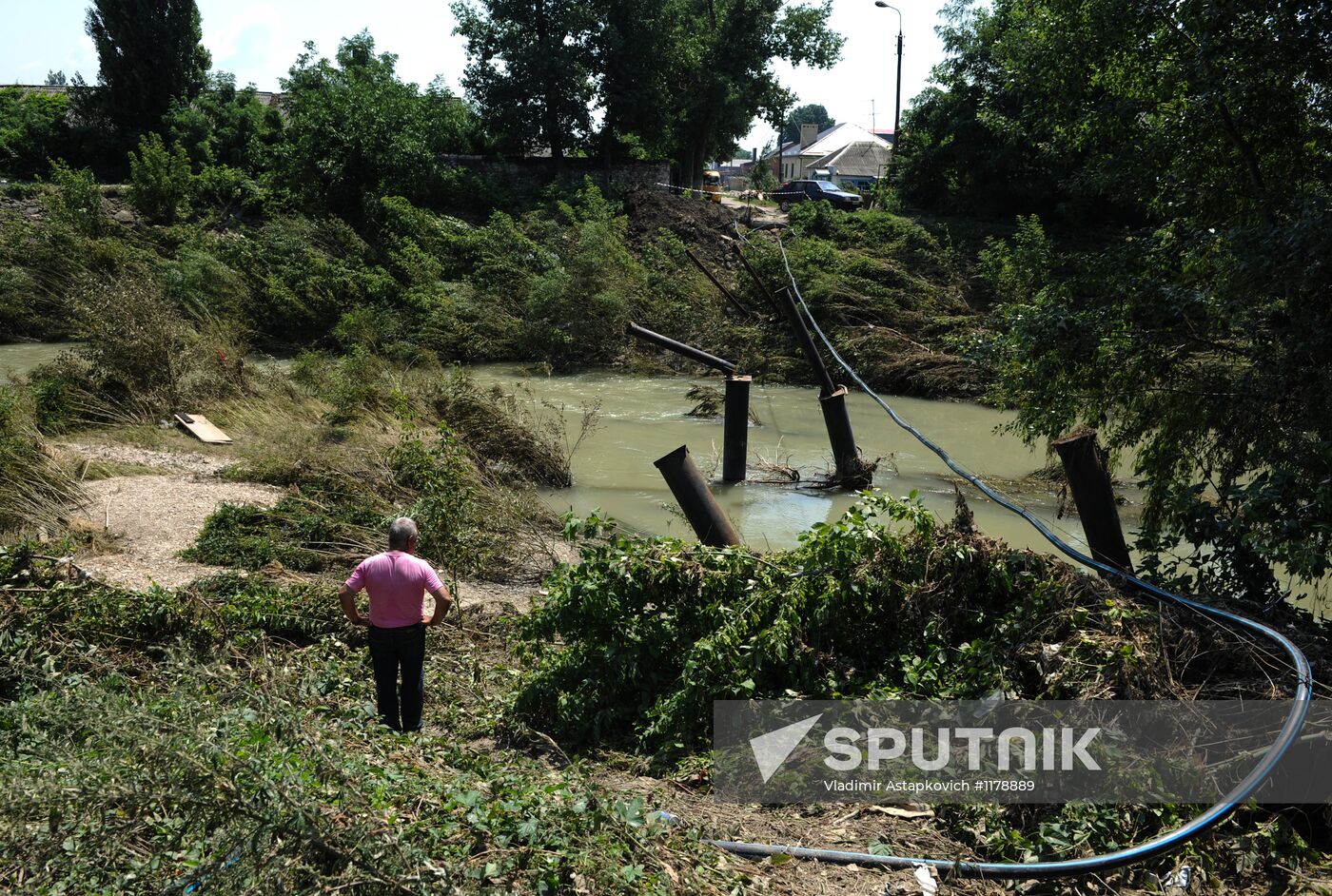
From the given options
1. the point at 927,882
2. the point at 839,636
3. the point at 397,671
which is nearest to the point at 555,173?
the point at 397,671

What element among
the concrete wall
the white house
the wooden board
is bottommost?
the wooden board

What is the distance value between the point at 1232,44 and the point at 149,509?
36.8 ft

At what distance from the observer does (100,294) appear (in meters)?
14.8

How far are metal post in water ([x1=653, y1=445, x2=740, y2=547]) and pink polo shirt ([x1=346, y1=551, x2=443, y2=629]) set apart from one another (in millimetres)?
2936

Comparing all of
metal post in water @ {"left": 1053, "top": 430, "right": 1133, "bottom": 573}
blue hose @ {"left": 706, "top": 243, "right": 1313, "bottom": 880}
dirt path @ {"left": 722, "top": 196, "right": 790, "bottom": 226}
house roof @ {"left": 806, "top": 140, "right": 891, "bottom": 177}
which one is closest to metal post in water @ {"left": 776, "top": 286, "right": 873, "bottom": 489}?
metal post in water @ {"left": 1053, "top": 430, "right": 1133, "bottom": 573}

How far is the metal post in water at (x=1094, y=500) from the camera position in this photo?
269 inches

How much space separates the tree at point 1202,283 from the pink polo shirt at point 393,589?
4802 millimetres

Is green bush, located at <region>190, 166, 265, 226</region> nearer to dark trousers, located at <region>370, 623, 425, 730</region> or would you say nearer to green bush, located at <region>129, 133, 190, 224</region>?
green bush, located at <region>129, 133, 190, 224</region>

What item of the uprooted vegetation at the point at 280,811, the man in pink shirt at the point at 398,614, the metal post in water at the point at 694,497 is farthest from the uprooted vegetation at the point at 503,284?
the uprooted vegetation at the point at 280,811

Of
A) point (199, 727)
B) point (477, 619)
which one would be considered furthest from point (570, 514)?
point (199, 727)

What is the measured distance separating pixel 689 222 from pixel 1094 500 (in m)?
24.4

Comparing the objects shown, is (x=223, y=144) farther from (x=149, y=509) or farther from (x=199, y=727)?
(x=199, y=727)

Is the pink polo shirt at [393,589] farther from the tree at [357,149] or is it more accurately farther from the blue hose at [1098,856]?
the tree at [357,149]

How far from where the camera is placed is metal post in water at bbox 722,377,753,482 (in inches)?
492
